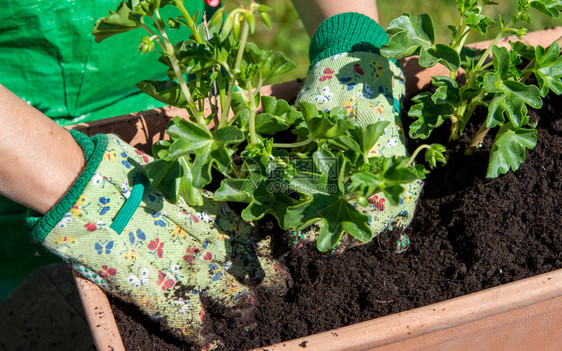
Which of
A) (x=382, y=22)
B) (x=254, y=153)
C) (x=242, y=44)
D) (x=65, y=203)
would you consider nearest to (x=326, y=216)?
(x=254, y=153)

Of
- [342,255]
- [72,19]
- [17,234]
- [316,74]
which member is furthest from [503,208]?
[17,234]

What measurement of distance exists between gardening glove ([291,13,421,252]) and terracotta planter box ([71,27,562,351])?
0.73 feet

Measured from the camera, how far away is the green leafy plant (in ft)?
3.11

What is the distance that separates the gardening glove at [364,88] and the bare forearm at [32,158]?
0.45m

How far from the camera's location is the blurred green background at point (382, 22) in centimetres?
245

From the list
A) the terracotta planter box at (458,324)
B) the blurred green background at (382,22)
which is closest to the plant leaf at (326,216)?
the terracotta planter box at (458,324)

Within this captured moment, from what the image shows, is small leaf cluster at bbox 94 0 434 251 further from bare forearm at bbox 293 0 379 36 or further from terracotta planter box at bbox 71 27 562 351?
bare forearm at bbox 293 0 379 36

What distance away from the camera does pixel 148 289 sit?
0.91 meters

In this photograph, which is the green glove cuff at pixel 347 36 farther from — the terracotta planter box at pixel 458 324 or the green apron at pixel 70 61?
the terracotta planter box at pixel 458 324

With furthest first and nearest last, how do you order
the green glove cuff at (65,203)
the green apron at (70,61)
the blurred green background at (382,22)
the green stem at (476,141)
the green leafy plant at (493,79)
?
the blurred green background at (382,22) < the green apron at (70,61) < the green stem at (476,141) < the green leafy plant at (493,79) < the green glove cuff at (65,203)

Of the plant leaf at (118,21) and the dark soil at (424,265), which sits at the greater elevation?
the plant leaf at (118,21)

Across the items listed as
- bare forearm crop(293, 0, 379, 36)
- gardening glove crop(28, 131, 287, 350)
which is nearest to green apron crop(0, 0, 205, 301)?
bare forearm crop(293, 0, 379, 36)

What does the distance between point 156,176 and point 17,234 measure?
3.34ft

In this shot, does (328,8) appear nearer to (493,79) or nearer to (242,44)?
(493,79)
